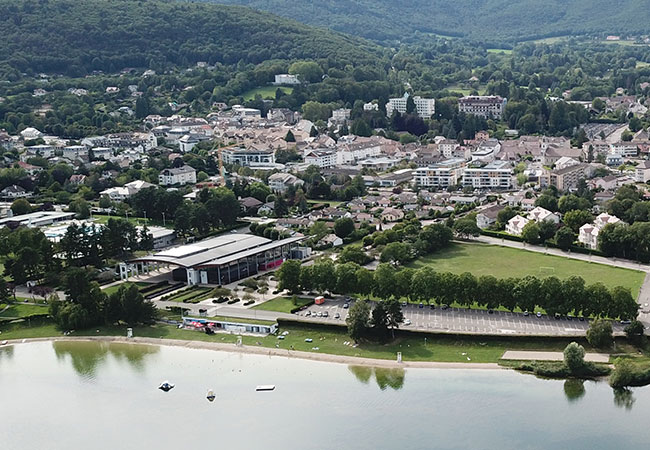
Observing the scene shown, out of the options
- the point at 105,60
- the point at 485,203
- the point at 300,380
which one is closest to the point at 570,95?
the point at 485,203

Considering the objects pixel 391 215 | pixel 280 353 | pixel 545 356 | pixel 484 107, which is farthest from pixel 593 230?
pixel 484 107

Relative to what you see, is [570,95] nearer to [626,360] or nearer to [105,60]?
[105,60]

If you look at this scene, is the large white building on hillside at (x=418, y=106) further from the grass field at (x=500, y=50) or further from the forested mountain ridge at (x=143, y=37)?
the grass field at (x=500, y=50)

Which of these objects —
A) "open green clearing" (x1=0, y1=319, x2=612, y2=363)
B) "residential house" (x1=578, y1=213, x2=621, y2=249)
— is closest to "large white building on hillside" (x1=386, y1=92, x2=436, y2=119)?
"residential house" (x1=578, y1=213, x2=621, y2=249)

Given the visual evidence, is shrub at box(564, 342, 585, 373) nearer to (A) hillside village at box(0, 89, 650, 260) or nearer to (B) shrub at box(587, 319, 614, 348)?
(B) shrub at box(587, 319, 614, 348)

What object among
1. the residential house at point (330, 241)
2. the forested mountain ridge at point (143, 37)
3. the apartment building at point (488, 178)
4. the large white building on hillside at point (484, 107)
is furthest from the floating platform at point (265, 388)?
the forested mountain ridge at point (143, 37)

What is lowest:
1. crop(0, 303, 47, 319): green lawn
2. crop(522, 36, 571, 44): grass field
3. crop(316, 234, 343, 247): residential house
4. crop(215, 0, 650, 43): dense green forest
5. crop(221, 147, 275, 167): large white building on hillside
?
crop(0, 303, 47, 319): green lawn
